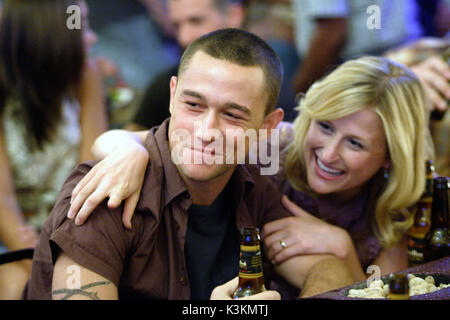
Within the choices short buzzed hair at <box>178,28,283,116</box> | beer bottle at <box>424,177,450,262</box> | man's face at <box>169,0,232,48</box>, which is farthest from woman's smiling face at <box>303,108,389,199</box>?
man's face at <box>169,0,232,48</box>

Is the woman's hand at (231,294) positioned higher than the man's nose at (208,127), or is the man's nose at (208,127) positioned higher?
the man's nose at (208,127)

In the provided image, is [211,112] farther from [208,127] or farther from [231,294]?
[231,294]

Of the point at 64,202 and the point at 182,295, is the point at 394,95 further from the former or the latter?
the point at 64,202

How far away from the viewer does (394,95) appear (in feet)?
5.55

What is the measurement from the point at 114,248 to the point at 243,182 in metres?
0.47

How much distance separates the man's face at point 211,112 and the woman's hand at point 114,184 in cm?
11

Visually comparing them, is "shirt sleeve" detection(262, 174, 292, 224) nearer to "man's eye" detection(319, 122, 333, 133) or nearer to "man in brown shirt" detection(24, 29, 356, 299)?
"man in brown shirt" detection(24, 29, 356, 299)

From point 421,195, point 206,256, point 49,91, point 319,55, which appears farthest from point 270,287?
point 319,55

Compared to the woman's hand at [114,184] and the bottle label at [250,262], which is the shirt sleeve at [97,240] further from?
the bottle label at [250,262]

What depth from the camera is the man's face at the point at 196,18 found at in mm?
3008

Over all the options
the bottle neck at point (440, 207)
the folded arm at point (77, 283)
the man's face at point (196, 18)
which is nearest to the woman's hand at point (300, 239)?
the bottle neck at point (440, 207)

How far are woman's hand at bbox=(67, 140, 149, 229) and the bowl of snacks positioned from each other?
1.73ft

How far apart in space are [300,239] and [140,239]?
0.53m

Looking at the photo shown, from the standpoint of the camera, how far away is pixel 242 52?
4.11 ft
